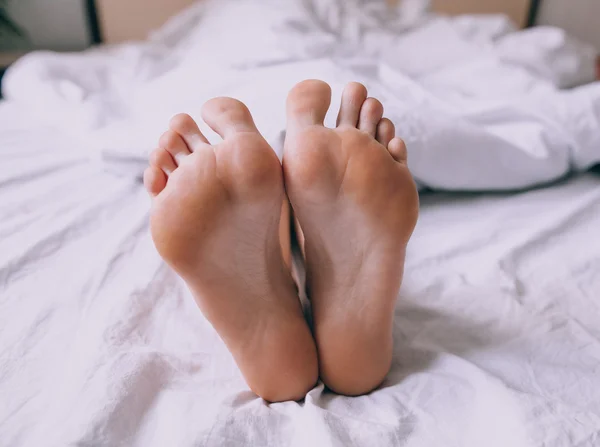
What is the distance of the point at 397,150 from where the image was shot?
0.48m

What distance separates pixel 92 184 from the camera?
823mm

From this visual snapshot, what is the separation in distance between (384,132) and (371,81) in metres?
0.33

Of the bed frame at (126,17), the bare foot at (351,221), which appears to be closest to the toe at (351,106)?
the bare foot at (351,221)

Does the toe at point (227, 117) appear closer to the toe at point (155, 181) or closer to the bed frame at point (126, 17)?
the toe at point (155, 181)

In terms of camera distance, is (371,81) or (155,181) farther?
(371,81)

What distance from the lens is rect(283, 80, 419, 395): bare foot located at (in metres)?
0.45

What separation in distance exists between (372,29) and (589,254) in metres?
0.87

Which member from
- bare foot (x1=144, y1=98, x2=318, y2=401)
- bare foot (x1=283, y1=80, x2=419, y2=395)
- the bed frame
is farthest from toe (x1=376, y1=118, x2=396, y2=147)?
the bed frame

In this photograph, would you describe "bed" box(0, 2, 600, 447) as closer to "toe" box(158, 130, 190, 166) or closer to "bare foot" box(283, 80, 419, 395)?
"bare foot" box(283, 80, 419, 395)

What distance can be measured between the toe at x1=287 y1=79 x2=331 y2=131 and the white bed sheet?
0.82ft

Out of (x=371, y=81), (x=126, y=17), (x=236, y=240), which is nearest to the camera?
(x=236, y=240)

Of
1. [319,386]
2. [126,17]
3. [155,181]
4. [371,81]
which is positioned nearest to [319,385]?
[319,386]

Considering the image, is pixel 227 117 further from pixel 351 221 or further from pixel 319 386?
pixel 319 386

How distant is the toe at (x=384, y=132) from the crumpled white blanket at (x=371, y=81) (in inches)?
7.2
